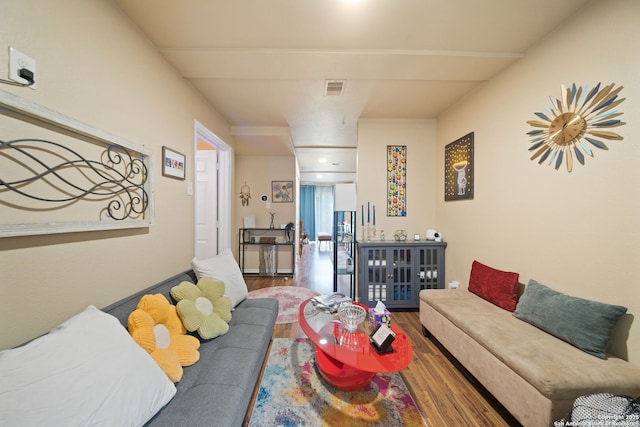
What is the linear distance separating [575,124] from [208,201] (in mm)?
3986

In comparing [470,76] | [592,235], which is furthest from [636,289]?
[470,76]

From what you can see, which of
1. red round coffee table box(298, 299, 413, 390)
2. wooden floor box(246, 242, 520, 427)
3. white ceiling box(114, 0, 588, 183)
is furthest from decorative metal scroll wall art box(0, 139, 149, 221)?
wooden floor box(246, 242, 520, 427)

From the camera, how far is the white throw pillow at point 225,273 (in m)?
1.85

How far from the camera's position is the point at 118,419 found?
2.56 feet

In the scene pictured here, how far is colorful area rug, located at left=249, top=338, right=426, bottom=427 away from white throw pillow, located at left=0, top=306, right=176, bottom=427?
68 centimetres

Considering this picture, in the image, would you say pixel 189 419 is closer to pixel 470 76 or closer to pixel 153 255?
pixel 153 255

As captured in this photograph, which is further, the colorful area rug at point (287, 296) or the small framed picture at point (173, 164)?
the colorful area rug at point (287, 296)

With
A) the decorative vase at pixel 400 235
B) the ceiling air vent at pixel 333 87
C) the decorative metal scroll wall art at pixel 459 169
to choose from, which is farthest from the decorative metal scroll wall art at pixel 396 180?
the ceiling air vent at pixel 333 87

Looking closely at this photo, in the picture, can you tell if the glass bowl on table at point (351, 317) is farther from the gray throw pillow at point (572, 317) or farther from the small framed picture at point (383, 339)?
the gray throw pillow at point (572, 317)

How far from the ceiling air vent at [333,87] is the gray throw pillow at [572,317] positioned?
234 cm

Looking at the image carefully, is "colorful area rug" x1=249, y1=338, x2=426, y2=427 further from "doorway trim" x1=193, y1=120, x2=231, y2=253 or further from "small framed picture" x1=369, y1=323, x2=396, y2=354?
"doorway trim" x1=193, y1=120, x2=231, y2=253

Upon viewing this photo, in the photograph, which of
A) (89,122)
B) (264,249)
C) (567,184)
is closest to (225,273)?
(89,122)

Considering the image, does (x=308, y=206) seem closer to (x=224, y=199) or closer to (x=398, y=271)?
(x=224, y=199)

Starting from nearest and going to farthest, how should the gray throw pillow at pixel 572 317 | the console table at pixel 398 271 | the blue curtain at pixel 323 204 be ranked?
the gray throw pillow at pixel 572 317 < the console table at pixel 398 271 < the blue curtain at pixel 323 204
